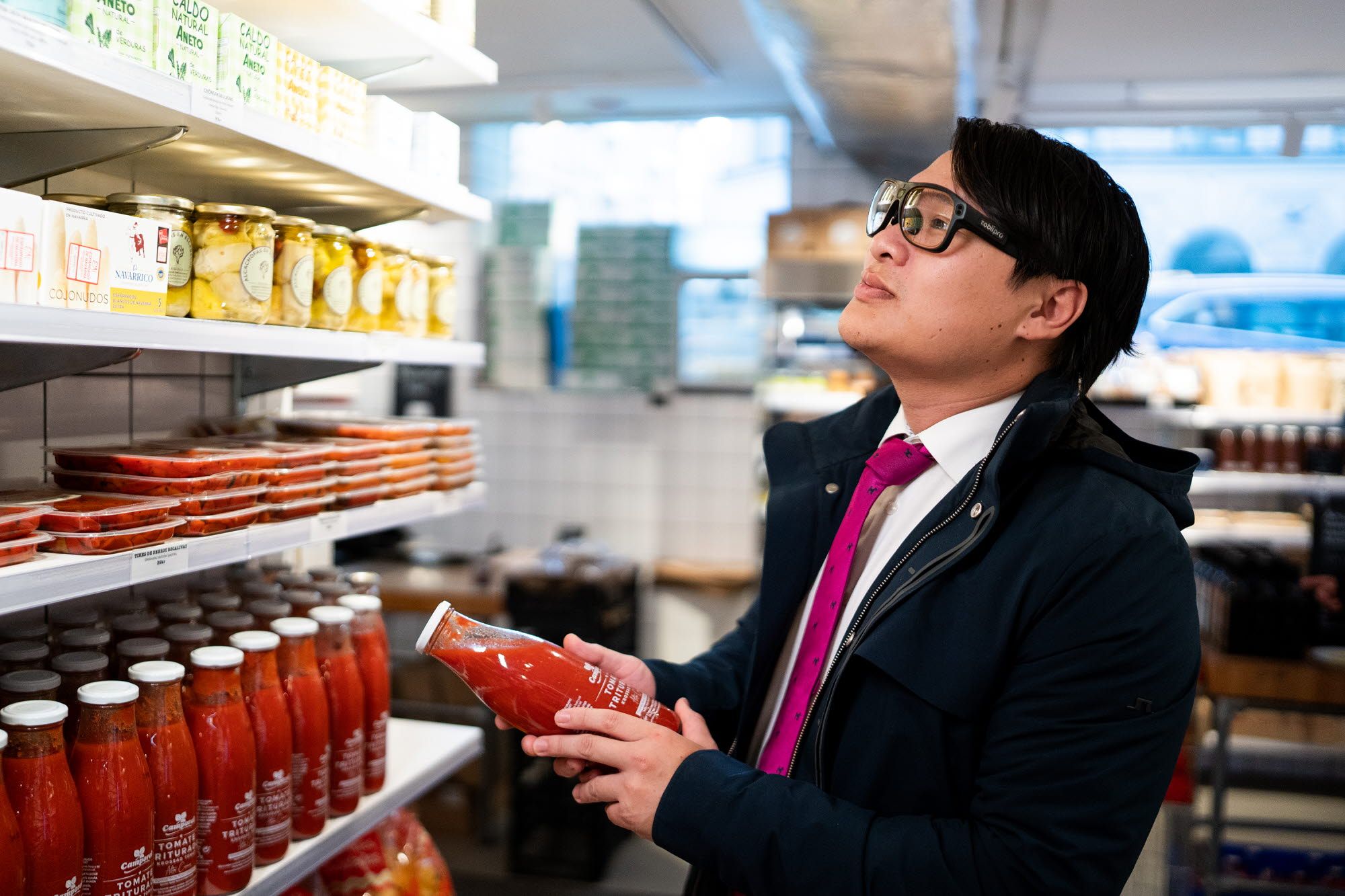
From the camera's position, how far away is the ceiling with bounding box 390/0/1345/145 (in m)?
4.31

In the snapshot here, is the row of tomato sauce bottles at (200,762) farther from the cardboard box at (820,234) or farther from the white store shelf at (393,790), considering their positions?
the cardboard box at (820,234)

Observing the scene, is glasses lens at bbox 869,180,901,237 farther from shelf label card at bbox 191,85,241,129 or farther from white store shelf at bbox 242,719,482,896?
white store shelf at bbox 242,719,482,896

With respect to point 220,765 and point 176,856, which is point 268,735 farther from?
point 176,856

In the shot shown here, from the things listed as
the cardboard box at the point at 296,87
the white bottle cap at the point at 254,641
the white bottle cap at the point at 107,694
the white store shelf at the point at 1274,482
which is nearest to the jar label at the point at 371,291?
the cardboard box at the point at 296,87

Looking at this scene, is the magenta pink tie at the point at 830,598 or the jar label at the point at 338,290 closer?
the magenta pink tie at the point at 830,598

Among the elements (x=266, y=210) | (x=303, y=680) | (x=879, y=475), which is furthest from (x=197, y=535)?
(x=879, y=475)

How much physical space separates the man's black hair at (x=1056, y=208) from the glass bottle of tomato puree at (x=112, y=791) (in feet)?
4.45

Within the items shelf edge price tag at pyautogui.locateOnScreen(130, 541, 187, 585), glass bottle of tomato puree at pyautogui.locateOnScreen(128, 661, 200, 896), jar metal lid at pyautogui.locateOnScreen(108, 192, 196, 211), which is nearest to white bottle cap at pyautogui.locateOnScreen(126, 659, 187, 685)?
glass bottle of tomato puree at pyautogui.locateOnScreen(128, 661, 200, 896)

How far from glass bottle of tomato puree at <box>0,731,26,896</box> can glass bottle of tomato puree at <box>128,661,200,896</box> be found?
0.20 m

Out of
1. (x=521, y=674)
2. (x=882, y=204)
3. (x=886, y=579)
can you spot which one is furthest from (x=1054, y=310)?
(x=521, y=674)

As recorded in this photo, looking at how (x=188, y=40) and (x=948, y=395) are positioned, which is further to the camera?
(x=948, y=395)

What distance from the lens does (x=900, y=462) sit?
1.70 metres

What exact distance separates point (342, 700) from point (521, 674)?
1.98ft

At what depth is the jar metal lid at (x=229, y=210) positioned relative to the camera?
A: 165 cm
